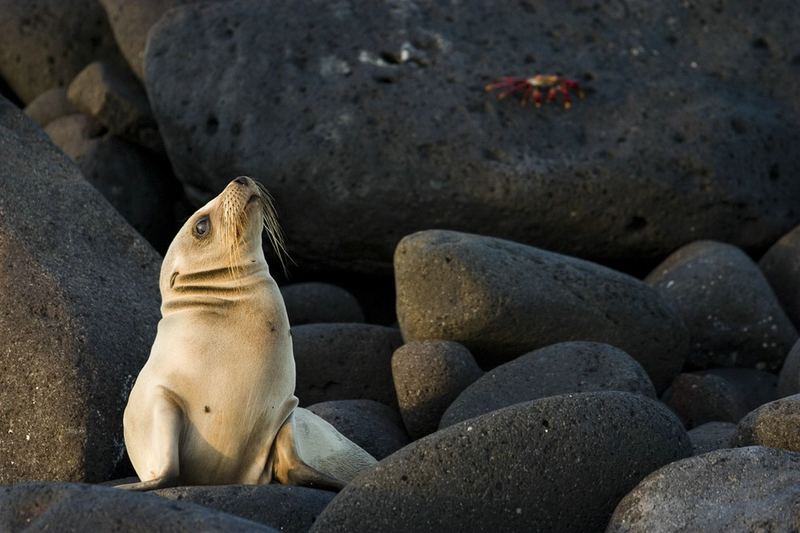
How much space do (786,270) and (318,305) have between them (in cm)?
315

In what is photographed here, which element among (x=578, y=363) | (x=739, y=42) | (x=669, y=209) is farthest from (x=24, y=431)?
(x=739, y=42)

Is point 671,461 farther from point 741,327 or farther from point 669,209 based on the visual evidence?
point 669,209

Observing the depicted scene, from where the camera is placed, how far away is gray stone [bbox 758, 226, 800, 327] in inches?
396

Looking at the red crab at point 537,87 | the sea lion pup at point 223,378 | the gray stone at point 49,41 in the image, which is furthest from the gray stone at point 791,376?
the gray stone at point 49,41

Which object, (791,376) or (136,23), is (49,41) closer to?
(136,23)

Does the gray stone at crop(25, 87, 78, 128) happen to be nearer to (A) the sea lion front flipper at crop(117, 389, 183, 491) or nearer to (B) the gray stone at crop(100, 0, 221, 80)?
(B) the gray stone at crop(100, 0, 221, 80)

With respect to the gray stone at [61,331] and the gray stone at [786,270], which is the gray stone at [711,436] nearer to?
the gray stone at [786,270]

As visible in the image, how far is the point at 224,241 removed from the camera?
6391mm

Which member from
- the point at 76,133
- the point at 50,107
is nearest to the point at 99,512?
the point at 76,133

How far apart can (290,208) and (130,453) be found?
4.26 m

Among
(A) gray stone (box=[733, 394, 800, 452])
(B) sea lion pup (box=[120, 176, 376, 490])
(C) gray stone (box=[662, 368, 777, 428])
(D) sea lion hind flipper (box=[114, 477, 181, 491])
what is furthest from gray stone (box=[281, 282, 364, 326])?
(A) gray stone (box=[733, 394, 800, 452])

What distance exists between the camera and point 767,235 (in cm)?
1077

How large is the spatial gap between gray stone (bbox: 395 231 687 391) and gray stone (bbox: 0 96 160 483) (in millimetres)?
1463

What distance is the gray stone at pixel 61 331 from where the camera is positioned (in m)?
6.76
